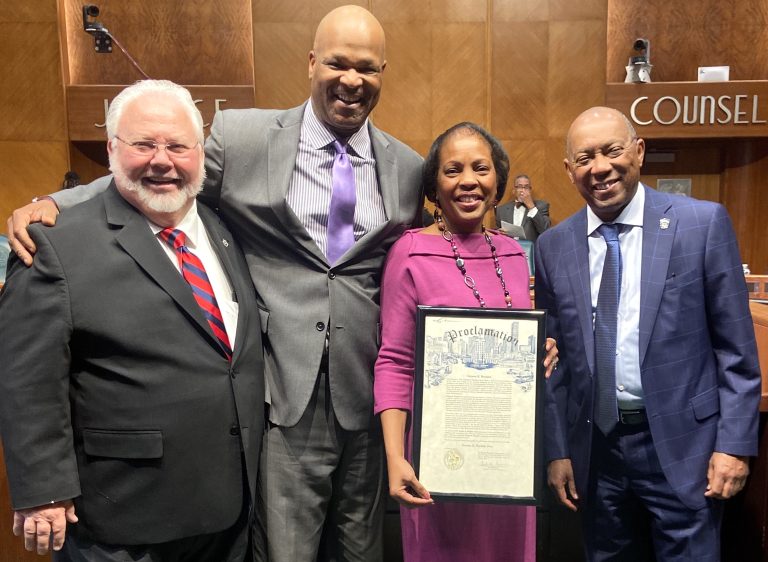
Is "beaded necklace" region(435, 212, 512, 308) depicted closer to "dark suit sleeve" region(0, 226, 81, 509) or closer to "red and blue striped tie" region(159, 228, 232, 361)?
"red and blue striped tie" region(159, 228, 232, 361)

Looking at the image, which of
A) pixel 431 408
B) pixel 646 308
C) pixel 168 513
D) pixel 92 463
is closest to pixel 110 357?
pixel 92 463

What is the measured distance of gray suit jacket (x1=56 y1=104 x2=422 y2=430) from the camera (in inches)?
65.6

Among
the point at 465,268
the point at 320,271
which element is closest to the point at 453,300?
the point at 465,268

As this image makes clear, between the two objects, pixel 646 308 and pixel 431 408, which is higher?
pixel 646 308

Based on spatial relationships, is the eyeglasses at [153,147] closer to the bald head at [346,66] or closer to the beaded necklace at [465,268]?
the bald head at [346,66]

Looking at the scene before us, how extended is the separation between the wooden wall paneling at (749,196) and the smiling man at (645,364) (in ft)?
24.8

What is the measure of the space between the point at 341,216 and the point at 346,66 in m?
0.42

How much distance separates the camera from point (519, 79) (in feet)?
24.5

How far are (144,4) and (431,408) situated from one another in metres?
8.04

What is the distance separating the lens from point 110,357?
1.37m

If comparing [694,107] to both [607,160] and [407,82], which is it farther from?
[607,160]

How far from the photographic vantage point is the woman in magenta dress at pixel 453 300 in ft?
5.24

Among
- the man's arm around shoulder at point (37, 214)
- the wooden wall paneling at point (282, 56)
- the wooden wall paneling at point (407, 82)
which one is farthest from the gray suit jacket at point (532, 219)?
the man's arm around shoulder at point (37, 214)

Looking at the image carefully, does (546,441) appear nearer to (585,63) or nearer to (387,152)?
(387,152)
